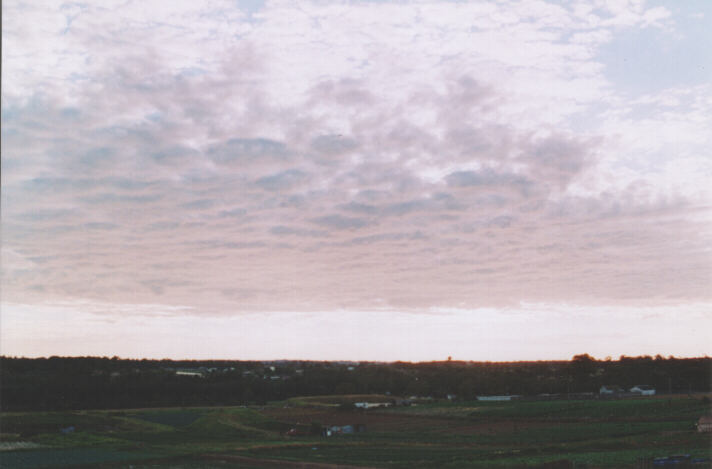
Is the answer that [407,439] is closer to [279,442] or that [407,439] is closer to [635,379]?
[279,442]

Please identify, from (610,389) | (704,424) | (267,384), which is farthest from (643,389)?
(267,384)

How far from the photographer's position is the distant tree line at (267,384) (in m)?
130

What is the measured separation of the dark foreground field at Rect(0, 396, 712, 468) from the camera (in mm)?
52594

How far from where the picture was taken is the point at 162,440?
259 feet

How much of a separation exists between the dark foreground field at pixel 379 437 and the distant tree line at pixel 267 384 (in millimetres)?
23923

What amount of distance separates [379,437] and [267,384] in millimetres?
88874

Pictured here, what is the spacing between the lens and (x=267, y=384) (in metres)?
161

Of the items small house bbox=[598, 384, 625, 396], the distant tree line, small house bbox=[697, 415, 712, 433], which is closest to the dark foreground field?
small house bbox=[697, 415, 712, 433]

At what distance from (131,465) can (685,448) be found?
42651 mm

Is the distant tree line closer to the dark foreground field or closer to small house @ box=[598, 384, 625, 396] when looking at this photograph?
small house @ box=[598, 384, 625, 396]

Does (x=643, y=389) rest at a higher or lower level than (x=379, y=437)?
higher

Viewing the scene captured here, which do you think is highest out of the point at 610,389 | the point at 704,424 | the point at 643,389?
the point at 704,424

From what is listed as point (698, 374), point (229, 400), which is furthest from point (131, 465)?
point (698, 374)

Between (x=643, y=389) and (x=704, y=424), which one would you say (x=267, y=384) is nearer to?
(x=643, y=389)
